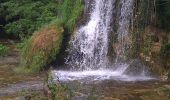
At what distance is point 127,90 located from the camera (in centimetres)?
1088

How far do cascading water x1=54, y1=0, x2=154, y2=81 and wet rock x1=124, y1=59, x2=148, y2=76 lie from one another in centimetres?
10

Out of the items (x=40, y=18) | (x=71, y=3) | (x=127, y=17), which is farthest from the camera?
(x=40, y=18)

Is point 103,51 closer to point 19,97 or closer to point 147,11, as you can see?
point 147,11

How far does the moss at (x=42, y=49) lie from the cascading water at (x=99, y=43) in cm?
50

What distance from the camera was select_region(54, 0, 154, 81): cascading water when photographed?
44.2 feet

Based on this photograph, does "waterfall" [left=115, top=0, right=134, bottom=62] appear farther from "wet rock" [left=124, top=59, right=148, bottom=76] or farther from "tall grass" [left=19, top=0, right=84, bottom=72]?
"tall grass" [left=19, top=0, right=84, bottom=72]

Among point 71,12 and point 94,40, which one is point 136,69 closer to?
point 94,40

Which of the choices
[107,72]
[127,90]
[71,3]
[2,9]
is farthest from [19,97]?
[2,9]

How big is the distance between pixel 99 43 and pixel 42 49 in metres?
1.73

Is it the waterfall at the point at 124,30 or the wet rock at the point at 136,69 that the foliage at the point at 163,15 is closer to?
the waterfall at the point at 124,30

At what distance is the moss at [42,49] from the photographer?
1398cm

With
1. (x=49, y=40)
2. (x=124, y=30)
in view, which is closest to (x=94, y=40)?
(x=124, y=30)

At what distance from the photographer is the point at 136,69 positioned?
12977 mm

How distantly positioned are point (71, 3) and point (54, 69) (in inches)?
101
